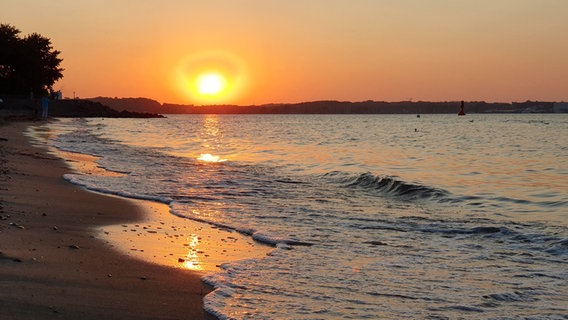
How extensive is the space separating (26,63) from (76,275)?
8225cm

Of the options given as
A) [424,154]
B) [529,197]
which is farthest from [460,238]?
[424,154]

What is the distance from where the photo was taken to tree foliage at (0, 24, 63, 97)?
269ft

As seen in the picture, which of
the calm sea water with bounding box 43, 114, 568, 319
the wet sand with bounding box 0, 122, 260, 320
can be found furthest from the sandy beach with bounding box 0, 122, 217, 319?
the calm sea water with bounding box 43, 114, 568, 319

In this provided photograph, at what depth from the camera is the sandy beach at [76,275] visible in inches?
228

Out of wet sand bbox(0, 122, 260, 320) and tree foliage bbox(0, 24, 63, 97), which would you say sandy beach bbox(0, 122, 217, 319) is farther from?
tree foliage bbox(0, 24, 63, 97)

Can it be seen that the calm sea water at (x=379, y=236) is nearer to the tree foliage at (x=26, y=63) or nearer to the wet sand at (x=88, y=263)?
the wet sand at (x=88, y=263)

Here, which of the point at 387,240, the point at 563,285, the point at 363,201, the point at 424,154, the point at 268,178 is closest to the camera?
the point at 563,285

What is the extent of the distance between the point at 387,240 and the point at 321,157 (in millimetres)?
21113

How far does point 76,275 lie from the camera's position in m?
6.82

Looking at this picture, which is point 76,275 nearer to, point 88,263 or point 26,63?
point 88,263

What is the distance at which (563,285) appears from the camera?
299 inches

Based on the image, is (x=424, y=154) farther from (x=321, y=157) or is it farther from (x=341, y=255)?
(x=341, y=255)

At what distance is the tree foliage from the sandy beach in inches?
3018

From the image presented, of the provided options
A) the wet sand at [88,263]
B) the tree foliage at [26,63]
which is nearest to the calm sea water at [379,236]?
the wet sand at [88,263]
